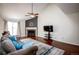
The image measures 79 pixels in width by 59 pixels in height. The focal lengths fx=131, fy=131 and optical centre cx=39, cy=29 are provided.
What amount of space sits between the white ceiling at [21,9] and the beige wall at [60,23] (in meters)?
0.09

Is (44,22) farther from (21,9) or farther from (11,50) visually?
(11,50)

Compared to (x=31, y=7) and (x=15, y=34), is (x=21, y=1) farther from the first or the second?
(x=15, y=34)

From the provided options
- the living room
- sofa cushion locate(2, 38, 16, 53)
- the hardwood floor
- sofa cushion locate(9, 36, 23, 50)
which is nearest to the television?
the living room

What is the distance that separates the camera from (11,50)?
8.46ft

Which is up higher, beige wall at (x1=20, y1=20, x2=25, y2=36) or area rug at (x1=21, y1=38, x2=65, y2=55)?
beige wall at (x1=20, y1=20, x2=25, y2=36)

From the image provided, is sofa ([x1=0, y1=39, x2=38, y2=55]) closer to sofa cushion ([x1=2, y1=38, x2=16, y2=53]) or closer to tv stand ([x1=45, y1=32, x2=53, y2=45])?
sofa cushion ([x1=2, y1=38, x2=16, y2=53])

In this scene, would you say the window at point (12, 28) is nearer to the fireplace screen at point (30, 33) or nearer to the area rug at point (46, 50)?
the fireplace screen at point (30, 33)

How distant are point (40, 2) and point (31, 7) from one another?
206 mm

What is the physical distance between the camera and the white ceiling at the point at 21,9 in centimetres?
262

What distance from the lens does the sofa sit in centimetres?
257

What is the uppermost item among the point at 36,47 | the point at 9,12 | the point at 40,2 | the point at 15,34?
the point at 40,2

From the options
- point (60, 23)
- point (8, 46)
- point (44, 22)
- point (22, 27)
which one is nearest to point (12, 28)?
point (22, 27)

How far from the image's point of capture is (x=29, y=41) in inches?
106
